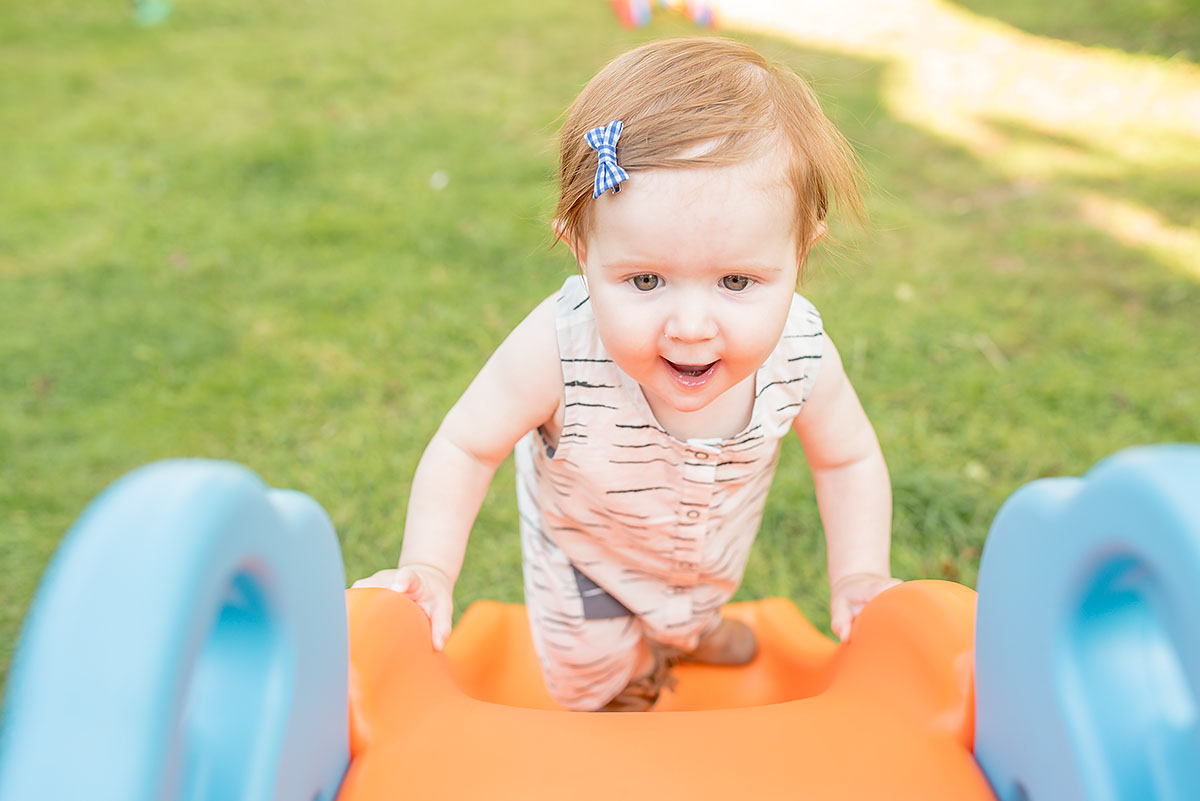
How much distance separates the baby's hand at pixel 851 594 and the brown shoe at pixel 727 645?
33 centimetres

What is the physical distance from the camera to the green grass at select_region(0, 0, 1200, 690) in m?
1.80

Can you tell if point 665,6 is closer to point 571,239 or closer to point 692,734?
point 571,239

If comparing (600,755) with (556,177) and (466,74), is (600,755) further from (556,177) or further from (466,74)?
(466,74)

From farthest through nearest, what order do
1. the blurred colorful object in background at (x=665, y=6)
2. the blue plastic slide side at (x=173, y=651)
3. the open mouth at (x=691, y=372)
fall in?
the blurred colorful object in background at (x=665, y=6)
the open mouth at (x=691, y=372)
the blue plastic slide side at (x=173, y=651)

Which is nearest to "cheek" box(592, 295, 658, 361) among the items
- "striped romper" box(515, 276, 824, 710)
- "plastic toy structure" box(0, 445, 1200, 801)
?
"striped romper" box(515, 276, 824, 710)

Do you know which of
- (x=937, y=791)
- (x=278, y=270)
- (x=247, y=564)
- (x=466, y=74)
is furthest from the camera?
(x=466, y=74)

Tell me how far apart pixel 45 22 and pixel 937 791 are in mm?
5099

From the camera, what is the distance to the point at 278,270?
8.11 feet

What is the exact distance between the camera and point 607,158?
2.57ft

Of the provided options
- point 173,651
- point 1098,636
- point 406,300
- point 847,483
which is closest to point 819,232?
point 847,483

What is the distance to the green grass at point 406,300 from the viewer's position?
180 cm

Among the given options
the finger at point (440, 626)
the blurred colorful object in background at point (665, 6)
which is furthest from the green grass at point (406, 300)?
the blurred colorful object in background at point (665, 6)

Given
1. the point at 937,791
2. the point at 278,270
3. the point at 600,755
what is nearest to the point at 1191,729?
the point at 937,791

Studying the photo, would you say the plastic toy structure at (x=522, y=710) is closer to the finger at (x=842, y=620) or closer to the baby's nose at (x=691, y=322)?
the finger at (x=842, y=620)
